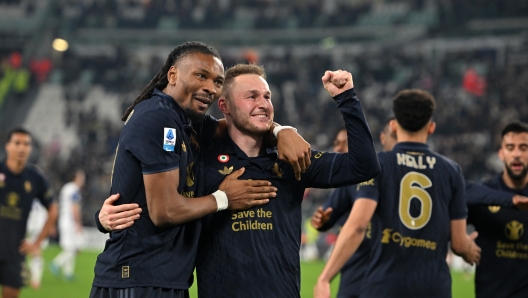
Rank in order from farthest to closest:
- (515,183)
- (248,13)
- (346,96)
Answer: (248,13), (515,183), (346,96)

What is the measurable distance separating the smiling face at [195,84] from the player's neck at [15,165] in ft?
20.6

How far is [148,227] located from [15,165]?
6.50 m

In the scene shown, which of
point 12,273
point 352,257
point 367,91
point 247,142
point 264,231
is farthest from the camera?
point 367,91

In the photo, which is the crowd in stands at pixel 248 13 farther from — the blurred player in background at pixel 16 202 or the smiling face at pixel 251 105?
the smiling face at pixel 251 105

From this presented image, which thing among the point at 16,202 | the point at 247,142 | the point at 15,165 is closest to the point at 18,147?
the point at 15,165

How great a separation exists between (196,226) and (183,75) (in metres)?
0.95

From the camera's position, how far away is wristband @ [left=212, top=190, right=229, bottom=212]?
13.6 feet

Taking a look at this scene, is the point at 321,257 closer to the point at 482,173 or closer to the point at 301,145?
the point at 482,173

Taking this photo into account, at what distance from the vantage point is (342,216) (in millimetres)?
7152

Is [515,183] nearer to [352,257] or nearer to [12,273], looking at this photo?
[352,257]

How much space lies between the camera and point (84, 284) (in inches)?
601

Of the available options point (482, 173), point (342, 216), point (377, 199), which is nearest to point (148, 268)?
point (377, 199)

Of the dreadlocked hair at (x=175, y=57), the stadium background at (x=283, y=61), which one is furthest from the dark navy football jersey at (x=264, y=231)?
the stadium background at (x=283, y=61)

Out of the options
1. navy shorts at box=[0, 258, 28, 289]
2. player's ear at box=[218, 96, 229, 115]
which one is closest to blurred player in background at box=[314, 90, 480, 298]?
player's ear at box=[218, 96, 229, 115]
